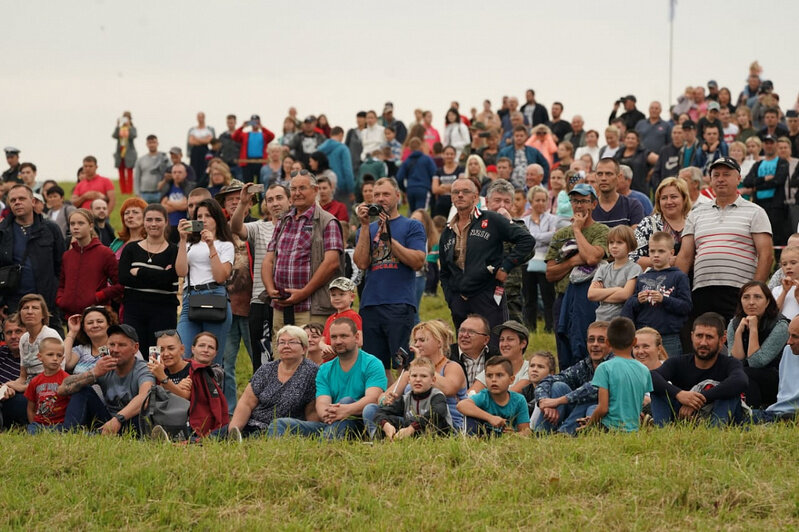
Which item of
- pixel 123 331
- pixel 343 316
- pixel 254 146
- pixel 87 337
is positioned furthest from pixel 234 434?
pixel 254 146

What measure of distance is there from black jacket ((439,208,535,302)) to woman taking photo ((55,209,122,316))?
12.1ft

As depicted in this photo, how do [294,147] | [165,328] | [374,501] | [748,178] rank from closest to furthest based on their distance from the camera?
[374,501]
[165,328]
[748,178]
[294,147]

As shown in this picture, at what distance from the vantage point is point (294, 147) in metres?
22.0

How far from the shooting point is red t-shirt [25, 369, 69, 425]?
10.0 metres

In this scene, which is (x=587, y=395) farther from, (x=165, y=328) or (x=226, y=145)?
(x=226, y=145)

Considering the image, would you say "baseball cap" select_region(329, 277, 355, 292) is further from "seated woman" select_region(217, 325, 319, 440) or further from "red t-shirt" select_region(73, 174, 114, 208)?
"red t-shirt" select_region(73, 174, 114, 208)

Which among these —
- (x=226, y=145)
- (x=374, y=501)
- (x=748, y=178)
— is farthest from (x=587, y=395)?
(x=226, y=145)

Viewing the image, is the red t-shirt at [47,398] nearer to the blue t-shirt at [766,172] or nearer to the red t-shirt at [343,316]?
the red t-shirt at [343,316]

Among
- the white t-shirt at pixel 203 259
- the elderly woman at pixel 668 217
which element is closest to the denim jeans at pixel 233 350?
the white t-shirt at pixel 203 259

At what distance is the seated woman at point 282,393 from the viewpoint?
944 cm

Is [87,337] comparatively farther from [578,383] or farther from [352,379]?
[578,383]

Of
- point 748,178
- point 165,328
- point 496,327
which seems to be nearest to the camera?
point 496,327

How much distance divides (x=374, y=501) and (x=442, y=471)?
57 cm

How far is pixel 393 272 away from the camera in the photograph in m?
10.8
